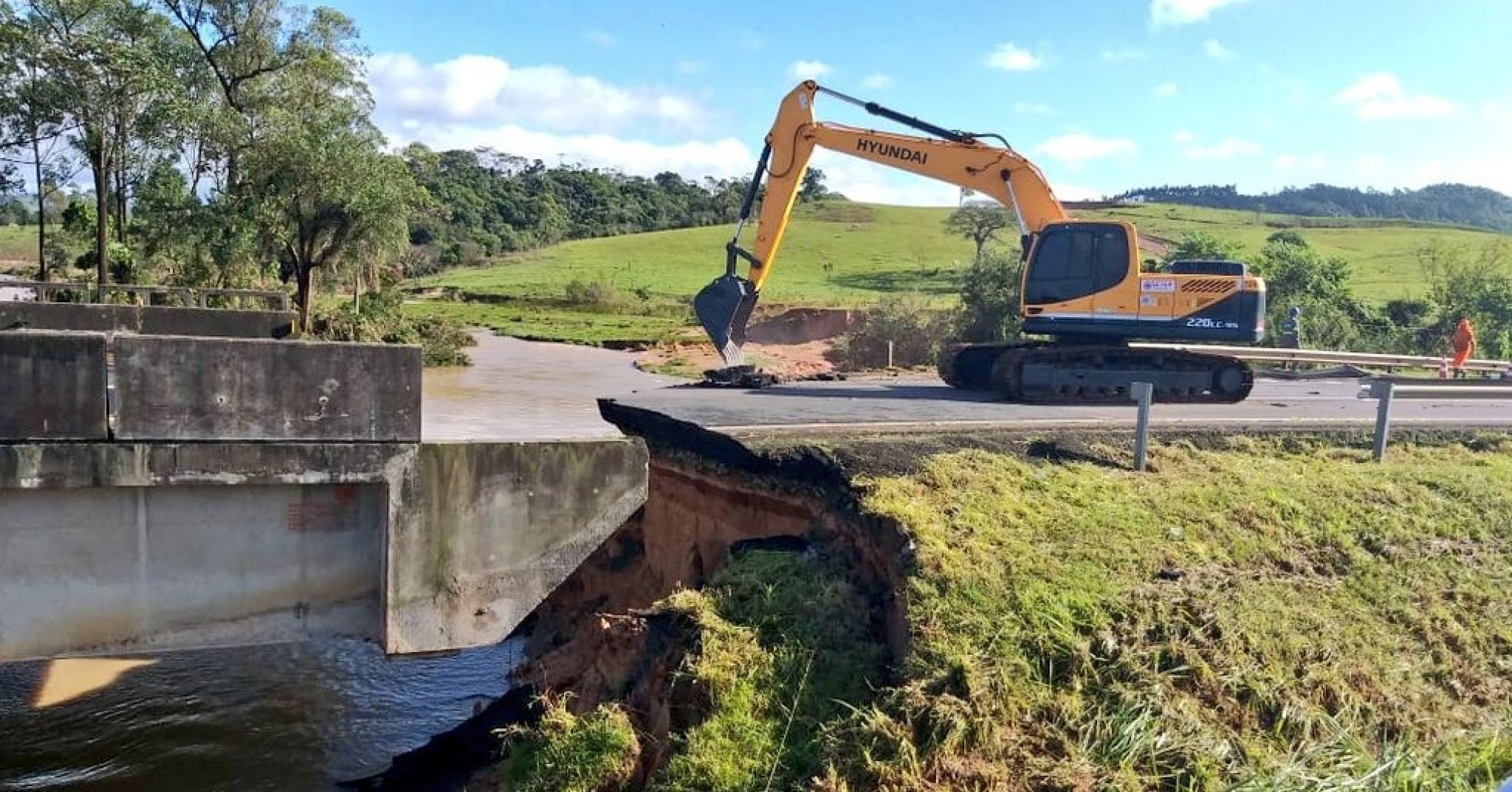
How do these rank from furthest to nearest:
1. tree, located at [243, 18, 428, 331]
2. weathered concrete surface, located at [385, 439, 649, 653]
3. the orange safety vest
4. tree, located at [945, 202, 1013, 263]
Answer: tree, located at [945, 202, 1013, 263] → tree, located at [243, 18, 428, 331] → the orange safety vest → weathered concrete surface, located at [385, 439, 649, 653]

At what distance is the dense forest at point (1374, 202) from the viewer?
450 ft

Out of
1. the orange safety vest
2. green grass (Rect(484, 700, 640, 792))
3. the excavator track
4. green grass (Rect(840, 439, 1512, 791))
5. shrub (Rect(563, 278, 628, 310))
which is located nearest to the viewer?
green grass (Rect(840, 439, 1512, 791))

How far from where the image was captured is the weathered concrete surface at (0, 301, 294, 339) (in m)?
13.6

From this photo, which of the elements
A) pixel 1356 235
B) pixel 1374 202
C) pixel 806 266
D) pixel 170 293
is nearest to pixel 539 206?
pixel 806 266

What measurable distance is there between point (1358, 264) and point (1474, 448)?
65.2 m

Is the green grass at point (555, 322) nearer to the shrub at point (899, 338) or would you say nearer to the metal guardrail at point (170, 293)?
the shrub at point (899, 338)

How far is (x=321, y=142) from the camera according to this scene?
27.8 meters

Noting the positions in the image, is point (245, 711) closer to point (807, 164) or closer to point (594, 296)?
point (807, 164)

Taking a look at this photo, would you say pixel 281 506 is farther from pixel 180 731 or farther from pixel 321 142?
pixel 321 142

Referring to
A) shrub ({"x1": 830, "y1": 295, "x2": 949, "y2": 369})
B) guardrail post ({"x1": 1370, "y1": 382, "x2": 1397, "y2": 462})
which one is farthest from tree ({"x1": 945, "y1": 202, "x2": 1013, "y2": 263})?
guardrail post ({"x1": 1370, "y1": 382, "x2": 1397, "y2": 462})

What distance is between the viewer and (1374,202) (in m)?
173

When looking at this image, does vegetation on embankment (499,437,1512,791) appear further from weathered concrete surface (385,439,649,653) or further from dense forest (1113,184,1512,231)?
dense forest (1113,184,1512,231)

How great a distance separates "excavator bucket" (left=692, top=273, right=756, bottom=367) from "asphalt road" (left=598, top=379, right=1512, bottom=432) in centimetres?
98

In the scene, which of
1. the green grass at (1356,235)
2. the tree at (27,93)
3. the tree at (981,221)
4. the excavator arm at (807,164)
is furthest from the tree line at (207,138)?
the tree at (981,221)
